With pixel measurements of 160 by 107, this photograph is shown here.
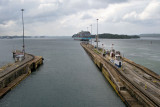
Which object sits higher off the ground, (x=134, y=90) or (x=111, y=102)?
(x=134, y=90)

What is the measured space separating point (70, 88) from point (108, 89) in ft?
23.4

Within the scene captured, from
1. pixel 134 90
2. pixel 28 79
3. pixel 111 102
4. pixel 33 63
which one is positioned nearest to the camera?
pixel 134 90

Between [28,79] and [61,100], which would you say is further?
[28,79]

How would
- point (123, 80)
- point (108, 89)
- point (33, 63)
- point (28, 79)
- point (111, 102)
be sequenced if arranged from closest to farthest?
point (111, 102) → point (123, 80) → point (108, 89) → point (28, 79) → point (33, 63)

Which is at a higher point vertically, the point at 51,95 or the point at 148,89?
the point at 148,89

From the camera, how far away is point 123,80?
73.2 ft

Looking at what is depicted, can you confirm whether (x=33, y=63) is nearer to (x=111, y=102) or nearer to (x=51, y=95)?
(x=51, y=95)

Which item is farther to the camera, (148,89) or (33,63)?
(33,63)

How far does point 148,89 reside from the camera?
18328 millimetres

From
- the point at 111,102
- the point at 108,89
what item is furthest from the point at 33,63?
the point at 111,102

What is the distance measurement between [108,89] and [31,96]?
13701 millimetres

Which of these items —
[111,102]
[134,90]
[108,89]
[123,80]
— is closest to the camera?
[134,90]

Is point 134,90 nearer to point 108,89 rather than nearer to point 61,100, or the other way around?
point 108,89

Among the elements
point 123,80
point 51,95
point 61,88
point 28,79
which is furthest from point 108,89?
point 28,79
